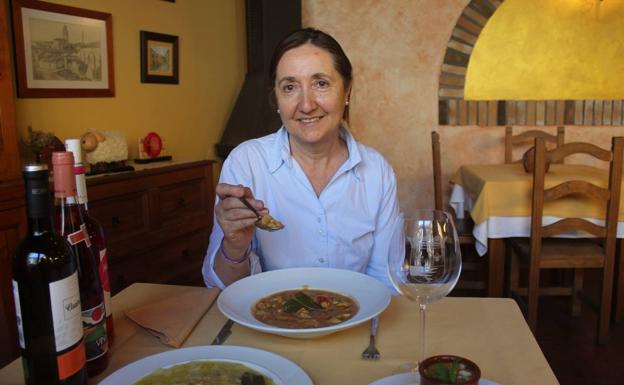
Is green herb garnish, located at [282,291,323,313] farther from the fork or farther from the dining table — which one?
the dining table

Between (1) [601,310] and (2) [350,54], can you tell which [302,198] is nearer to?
(1) [601,310]

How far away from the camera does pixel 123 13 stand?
309cm

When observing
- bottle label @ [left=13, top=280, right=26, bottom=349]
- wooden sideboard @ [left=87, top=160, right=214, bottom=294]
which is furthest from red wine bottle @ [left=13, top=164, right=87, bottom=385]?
wooden sideboard @ [left=87, top=160, right=214, bottom=294]

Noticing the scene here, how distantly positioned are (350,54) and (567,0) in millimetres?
1735

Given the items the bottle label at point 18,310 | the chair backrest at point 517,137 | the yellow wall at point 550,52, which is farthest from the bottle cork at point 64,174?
the yellow wall at point 550,52

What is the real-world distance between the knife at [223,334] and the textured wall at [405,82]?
11.7 ft

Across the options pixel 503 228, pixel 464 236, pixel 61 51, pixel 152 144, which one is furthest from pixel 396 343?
pixel 152 144

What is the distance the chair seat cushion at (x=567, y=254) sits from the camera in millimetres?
2609

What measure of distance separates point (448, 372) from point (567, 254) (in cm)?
225

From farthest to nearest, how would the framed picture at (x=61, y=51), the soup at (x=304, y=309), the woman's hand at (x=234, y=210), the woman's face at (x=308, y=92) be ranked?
the framed picture at (x=61, y=51) < the woman's face at (x=308, y=92) < the woman's hand at (x=234, y=210) < the soup at (x=304, y=309)

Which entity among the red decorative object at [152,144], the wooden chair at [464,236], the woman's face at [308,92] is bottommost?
the wooden chair at [464,236]

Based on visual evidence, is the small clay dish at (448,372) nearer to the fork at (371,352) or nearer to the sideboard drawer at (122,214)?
the fork at (371,352)

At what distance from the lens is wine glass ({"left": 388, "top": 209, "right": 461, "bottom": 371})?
0.88 metres

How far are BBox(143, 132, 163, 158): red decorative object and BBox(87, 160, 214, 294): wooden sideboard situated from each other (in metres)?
0.19
